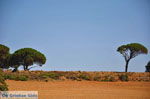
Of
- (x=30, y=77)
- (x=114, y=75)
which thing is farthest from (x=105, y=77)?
(x=30, y=77)

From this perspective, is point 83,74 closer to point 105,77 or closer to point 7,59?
point 105,77

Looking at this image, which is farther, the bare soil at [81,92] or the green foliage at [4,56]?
the green foliage at [4,56]

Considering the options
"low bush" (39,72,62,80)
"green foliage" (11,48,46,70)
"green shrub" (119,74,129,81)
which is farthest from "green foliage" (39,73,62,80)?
"green foliage" (11,48,46,70)

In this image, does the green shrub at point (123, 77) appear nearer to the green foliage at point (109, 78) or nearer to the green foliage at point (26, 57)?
the green foliage at point (109, 78)

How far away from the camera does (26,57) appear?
56312 mm

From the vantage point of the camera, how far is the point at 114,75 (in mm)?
39469

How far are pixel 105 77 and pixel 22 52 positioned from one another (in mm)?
21558

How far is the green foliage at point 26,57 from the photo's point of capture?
5644 cm

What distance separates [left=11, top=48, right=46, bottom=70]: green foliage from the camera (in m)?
56.4

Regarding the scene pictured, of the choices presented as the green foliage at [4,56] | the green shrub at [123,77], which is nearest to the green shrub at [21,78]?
the green shrub at [123,77]

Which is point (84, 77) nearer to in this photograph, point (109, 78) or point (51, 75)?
point (109, 78)

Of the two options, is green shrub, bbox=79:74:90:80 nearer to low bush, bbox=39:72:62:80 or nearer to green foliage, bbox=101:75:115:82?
green foliage, bbox=101:75:115:82

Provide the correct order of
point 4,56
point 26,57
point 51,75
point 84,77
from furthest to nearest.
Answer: point 4,56 < point 26,57 < point 84,77 < point 51,75

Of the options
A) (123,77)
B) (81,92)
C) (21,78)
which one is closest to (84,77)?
(123,77)
